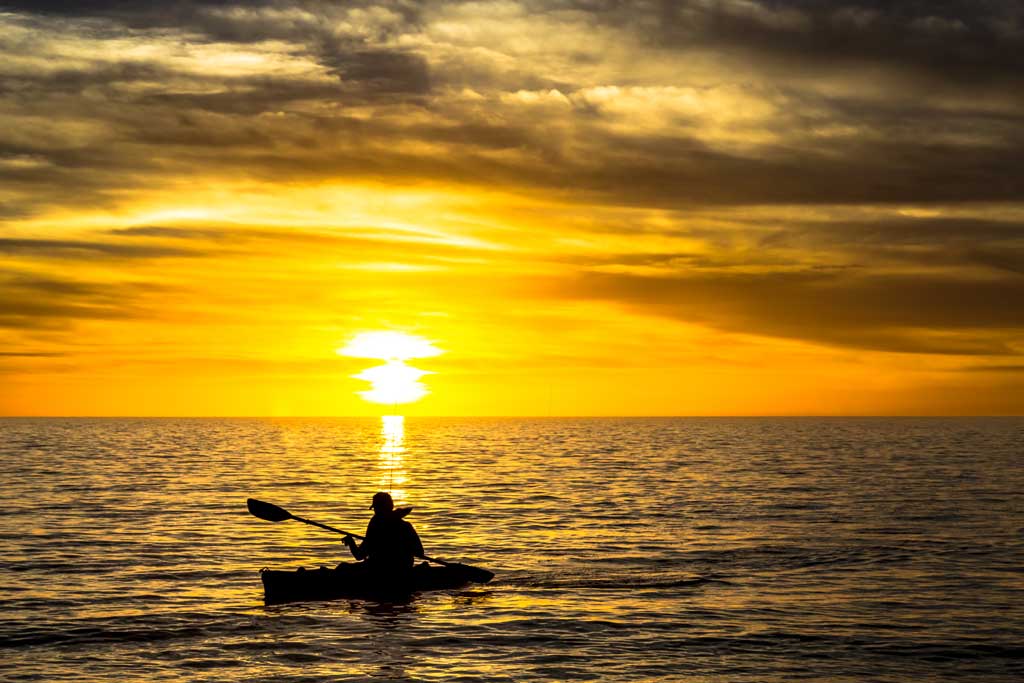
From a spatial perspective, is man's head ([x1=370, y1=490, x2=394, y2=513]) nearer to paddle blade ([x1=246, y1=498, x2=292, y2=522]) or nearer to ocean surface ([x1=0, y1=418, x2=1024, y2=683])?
ocean surface ([x1=0, y1=418, x2=1024, y2=683])

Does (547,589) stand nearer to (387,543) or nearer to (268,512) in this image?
(387,543)

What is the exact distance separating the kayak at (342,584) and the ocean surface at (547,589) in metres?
0.31

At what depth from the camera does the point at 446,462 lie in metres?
94.9

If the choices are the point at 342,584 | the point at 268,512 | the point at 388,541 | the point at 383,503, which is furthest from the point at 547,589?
the point at 268,512

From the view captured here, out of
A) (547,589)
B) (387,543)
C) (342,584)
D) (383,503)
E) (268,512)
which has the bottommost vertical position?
(547,589)

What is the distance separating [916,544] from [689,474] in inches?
1617

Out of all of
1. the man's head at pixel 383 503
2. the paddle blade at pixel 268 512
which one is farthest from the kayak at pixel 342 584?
the paddle blade at pixel 268 512

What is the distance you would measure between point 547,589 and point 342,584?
5346 millimetres

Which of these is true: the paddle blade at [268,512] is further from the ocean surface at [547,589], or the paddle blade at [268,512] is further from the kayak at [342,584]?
the kayak at [342,584]

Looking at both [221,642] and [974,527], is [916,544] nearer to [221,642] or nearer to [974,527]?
[974,527]

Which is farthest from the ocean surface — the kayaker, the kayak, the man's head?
the man's head

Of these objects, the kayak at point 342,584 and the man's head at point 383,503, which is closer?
the kayak at point 342,584

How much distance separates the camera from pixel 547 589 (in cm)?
2731

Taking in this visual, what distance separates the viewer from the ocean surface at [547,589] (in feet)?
64.9
